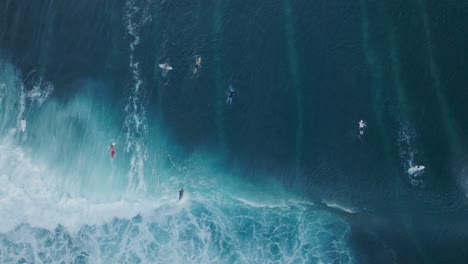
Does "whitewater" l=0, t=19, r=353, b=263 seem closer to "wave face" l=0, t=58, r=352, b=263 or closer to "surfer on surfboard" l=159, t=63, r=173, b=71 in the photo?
"wave face" l=0, t=58, r=352, b=263

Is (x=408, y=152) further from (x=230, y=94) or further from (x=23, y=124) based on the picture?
(x=23, y=124)

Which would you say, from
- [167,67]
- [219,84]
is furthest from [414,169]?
[167,67]

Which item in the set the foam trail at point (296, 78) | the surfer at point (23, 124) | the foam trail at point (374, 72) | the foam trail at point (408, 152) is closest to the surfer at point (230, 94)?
the foam trail at point (296, 78)

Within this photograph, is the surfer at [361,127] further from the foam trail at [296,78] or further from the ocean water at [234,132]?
the foam trail at [296,78]

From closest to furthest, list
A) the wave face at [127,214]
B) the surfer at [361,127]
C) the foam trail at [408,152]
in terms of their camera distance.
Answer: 1. the wave face at [127,214]
2. the foam trail at [408,152]
3. the surfer at [361,127]

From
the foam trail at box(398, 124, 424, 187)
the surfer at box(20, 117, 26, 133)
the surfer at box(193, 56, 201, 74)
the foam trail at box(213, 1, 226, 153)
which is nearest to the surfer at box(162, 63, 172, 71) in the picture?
the surfer at box(193, 56, 201, 74)

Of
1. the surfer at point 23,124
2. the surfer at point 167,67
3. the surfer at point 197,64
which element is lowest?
the surfer at point 23,124
